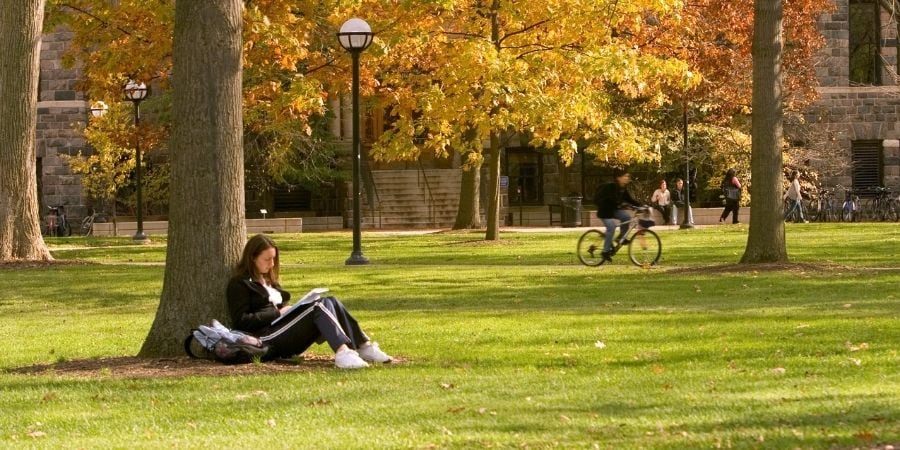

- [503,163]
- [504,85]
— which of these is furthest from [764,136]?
[503,163]

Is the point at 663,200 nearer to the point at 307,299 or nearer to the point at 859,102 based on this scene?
the point at 859,102

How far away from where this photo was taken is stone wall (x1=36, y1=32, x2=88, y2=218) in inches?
1935

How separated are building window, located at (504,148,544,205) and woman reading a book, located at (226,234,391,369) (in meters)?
39.9

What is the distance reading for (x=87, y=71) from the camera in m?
32.2

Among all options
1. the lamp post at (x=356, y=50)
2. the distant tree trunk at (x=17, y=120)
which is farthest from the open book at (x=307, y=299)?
the distant tree trunk at (x=17, y=120)

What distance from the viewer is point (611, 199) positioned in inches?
985

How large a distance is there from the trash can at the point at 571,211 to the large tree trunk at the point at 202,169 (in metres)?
35.1

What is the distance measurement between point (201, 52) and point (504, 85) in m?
19.2

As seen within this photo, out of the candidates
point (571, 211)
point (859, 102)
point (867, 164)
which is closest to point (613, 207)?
point (571, 211)

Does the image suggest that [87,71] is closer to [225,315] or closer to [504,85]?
[504,85]

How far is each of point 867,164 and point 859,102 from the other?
199 centimetres

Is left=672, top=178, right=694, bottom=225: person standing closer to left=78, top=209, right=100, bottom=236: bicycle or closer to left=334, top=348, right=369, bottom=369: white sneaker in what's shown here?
left=78, top=209, right=100, bottom=236: bicycle

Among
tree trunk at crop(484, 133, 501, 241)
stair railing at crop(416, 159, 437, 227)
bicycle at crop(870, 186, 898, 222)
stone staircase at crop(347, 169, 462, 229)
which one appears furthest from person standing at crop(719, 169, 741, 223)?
tree trunk at crop(484, 133, 501, 241)

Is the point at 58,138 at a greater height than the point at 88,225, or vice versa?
the point at 58,138
